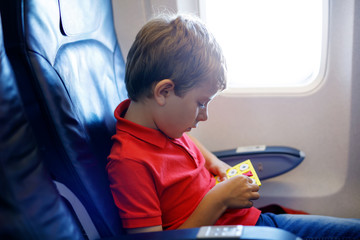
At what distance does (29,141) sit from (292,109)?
1202 mm

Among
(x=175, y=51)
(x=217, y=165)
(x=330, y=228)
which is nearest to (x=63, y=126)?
(x=175, y=51)

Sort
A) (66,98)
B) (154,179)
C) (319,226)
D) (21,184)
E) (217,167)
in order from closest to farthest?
(21,184) → (66,98) → (154,179) → (319,226) → (217,167)

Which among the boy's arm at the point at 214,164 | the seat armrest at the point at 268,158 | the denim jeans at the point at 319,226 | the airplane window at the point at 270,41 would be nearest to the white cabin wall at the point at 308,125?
the airplane window at the point at 270,41

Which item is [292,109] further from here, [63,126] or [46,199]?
[46,199]

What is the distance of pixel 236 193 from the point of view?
1055 millimetres

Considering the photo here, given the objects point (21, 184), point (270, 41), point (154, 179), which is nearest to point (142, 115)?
point (154, 179)

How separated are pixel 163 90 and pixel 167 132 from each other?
0.46 ft

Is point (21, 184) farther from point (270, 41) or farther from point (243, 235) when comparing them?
point (270, 41)

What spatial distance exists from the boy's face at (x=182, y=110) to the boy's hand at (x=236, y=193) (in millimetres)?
211

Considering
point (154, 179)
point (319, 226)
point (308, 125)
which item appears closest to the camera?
point (154, 179)

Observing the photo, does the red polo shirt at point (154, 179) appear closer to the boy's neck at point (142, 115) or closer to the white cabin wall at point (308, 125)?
the boy's neck at point (142, 115)

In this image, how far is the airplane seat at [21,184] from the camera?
2.16 ft

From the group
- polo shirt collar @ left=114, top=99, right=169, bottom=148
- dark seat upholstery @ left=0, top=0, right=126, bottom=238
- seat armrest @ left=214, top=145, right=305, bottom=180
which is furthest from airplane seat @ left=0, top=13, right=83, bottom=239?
seat armrest @ left=214, top=145, right=305, bottom=180

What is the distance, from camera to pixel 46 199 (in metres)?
0.73
